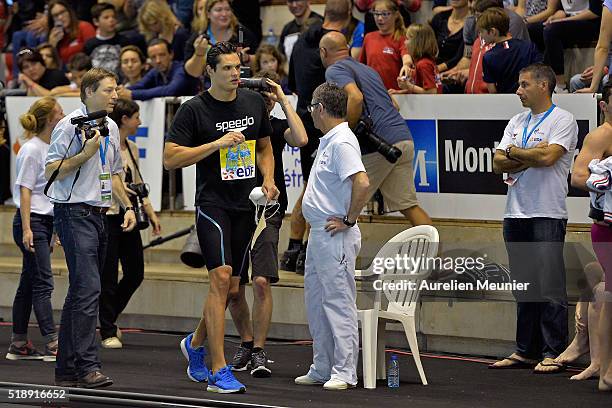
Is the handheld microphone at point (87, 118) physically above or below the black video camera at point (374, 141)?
above

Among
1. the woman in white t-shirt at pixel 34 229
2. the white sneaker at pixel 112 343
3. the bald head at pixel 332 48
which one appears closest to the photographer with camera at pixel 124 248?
the white sneaker at pixel 112 343

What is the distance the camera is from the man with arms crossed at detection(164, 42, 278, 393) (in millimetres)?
8891

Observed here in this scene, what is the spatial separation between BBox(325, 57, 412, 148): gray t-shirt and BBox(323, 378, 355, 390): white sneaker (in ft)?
8.89

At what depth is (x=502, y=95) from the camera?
36.5ft

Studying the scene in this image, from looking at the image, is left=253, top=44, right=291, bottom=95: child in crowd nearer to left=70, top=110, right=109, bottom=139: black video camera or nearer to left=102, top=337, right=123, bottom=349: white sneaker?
left=102, top=337, right=123, bottom=349: white sneaker

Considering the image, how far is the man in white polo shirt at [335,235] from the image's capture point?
8.95 meters

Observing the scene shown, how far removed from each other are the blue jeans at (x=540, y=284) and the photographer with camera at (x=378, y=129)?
54.3 inches

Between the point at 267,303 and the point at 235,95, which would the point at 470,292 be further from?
the point at 235,95

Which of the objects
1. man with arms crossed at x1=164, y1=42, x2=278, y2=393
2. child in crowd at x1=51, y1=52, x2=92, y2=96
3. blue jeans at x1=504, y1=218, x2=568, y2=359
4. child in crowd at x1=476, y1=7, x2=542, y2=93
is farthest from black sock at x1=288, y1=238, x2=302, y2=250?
child in crowd at x1=51, y1=52, x2=92, y2=96

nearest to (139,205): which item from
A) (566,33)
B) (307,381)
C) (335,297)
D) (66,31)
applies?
(307,381)

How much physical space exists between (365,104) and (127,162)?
1.99 m

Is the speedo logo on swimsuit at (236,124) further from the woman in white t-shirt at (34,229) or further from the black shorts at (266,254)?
the woman in white t-shirt at (34,229)

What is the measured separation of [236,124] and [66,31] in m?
7.20

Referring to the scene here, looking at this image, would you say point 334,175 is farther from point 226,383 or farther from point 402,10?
point 402,10
